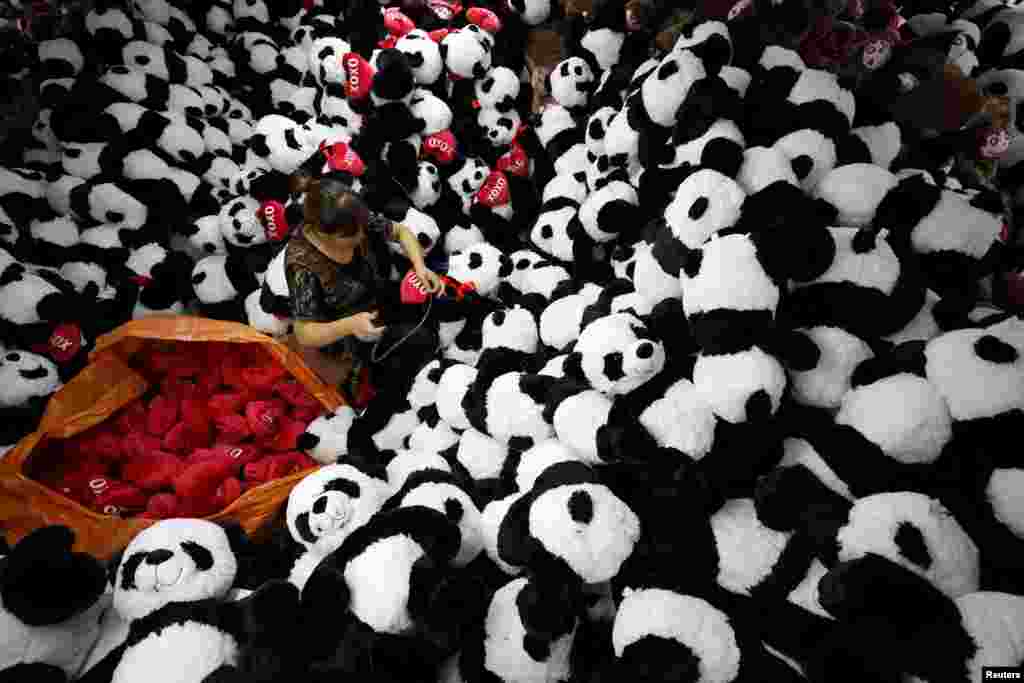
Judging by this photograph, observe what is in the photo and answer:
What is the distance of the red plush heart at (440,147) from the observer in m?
2.37

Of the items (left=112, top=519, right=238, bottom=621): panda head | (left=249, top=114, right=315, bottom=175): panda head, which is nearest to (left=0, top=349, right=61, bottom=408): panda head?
(left=112, top=519, right=238, bottom=621): panda head

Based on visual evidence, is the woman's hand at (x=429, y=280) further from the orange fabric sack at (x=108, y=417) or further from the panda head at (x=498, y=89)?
the panda head at (x=498, y=89)

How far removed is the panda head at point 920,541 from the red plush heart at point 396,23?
8.80 ft

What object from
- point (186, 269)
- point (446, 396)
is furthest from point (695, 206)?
point (186, 269)

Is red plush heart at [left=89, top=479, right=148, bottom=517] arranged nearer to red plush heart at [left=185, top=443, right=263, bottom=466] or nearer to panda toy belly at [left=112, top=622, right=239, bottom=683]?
red plush heart at [left=185, top=443, right=263, bottom=466]

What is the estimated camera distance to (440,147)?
93.3 inches

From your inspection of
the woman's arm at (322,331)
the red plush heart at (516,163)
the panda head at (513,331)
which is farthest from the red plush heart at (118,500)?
the red plush heart at (516,163)

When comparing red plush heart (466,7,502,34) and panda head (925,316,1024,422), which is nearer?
panda head (925,316,1024,422)

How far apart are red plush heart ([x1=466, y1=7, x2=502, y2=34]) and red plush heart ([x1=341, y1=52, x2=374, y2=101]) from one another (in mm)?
582

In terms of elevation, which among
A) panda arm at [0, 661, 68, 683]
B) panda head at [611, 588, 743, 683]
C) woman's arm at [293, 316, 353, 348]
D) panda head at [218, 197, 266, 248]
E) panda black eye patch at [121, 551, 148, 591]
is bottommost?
panda head at [218, 197, 266, 248]

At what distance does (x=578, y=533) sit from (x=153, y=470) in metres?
1.57

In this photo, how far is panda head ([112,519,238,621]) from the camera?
3.27ft

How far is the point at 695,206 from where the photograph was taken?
1059mm

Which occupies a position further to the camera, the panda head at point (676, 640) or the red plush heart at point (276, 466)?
the red plush heart at point (276, 466)
